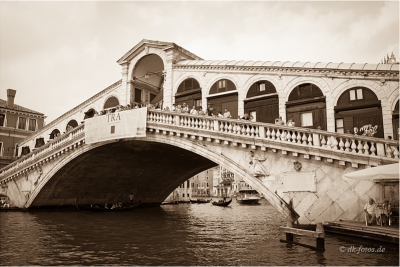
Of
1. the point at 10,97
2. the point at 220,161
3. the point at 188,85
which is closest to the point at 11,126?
the point at 10,97

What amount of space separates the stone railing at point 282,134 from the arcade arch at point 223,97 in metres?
2.42

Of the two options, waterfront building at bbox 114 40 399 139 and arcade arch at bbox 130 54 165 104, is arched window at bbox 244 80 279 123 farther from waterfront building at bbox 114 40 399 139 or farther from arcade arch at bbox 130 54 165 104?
arcade arch at bbox 130 54 165 104

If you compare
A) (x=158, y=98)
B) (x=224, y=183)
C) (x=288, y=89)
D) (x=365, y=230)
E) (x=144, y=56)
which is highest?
(x=144, y=56)

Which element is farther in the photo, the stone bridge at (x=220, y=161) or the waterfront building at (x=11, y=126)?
the waterfront building at (x=11, y=126)

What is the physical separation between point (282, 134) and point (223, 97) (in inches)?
246

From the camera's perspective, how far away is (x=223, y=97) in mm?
19109

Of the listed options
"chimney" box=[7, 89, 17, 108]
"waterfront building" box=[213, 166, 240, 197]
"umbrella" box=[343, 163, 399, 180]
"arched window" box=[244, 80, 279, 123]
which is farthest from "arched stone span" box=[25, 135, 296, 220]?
"waterfront building" box=[213, 166, 240, 197]

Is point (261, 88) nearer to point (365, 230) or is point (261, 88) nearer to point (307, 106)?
point (307, 106)

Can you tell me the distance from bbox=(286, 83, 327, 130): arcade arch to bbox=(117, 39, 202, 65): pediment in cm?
813

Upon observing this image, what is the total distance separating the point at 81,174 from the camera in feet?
81.3

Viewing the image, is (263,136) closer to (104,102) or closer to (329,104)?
(329,104)

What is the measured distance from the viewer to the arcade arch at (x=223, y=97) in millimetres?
18750

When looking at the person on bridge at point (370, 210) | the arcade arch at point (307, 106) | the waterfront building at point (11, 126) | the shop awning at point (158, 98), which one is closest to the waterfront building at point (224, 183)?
the waterfront building at point (11, 126)

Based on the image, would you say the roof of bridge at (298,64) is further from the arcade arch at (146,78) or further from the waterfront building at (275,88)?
the arcade arch at (146,78)
